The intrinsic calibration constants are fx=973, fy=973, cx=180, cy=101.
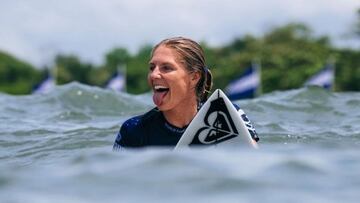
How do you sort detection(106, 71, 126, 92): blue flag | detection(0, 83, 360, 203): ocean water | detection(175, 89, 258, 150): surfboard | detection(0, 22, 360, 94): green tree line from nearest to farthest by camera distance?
detection(0, 83, 360, 203): ocean water → detection(175, 89, 258, 150): surfboard → detection(106, 71, 126, 92): blue flag → detection(0, 22, 360, 94): green tree line

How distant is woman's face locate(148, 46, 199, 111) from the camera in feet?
16.0

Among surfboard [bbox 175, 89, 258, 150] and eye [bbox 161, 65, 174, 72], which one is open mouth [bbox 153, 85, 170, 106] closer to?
eye [bbox 161, 65, 174, 72]

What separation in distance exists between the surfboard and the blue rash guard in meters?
0.13

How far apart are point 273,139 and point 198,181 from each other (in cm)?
425

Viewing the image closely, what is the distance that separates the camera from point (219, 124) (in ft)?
16.6

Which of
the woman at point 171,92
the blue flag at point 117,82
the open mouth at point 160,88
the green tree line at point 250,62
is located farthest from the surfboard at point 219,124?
the green tree line at point 250,62

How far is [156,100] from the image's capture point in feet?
15.9

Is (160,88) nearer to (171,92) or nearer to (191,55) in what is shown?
(171,92)

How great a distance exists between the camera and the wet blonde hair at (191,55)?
4.97 m

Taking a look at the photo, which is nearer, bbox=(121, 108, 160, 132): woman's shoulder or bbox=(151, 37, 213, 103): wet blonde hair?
bbox=(151, 37, 213, 103): wet blonde hair

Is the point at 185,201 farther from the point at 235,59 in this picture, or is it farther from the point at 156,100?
the point at 235,59

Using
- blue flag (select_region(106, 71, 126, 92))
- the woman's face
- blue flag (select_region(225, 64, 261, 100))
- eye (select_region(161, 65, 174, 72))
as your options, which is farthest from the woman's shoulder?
blue flag (select_region(106, 71, 126, 92))

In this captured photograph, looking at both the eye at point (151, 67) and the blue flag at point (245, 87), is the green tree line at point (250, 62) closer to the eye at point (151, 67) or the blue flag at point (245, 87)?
the blue flag at point (245, 87)

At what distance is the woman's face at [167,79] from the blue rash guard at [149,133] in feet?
0.50
